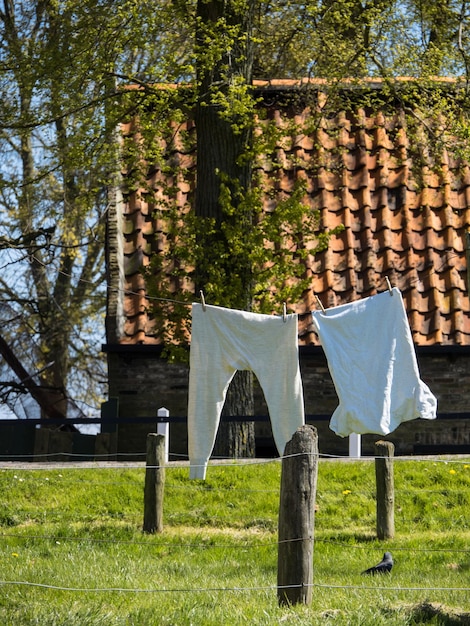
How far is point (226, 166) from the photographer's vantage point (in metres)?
14.3

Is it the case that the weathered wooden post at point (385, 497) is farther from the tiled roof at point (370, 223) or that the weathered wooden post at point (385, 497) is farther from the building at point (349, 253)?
the tiled roof at point (370, 223)

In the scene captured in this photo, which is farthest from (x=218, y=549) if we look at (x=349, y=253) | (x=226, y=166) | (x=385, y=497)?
(x=349, y=253)

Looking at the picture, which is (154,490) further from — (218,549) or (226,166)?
(226,166)

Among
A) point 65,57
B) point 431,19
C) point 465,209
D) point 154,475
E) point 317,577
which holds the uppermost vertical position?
point 431,19

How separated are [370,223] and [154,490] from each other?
7140 mm

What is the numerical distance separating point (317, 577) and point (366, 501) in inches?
126

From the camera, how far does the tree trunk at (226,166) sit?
45.2 ft

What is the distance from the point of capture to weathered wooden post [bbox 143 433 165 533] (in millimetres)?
10938

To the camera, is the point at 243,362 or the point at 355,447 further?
the point at 355,447

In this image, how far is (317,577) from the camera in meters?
9.05

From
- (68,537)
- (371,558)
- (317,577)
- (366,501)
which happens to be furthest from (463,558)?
(68,537)

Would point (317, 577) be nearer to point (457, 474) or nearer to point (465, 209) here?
point (457, 474)

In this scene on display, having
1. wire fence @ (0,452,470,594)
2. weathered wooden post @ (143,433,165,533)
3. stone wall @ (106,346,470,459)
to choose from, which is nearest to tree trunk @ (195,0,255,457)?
wire fence @ (0,452,470,594)

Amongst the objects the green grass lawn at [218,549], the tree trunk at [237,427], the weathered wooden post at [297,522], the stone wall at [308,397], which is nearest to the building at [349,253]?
the stone wall at [308,397]
